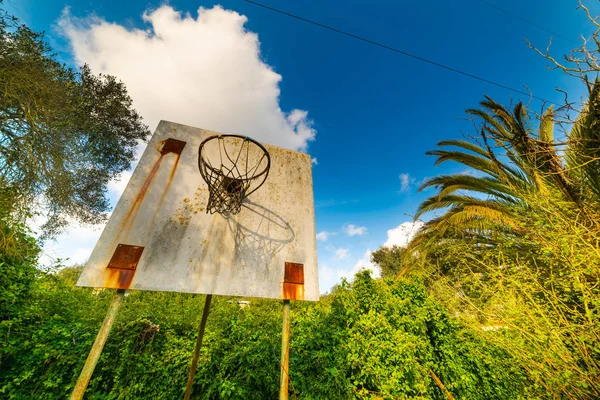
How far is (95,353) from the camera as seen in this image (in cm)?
201

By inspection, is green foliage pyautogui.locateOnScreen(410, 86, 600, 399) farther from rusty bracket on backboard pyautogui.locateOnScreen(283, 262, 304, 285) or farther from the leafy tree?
the leafy tree

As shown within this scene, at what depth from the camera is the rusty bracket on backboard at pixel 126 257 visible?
2.27 m

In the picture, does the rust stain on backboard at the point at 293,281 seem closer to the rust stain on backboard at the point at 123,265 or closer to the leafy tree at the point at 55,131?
the rust stain on backboard at the point at 123,265

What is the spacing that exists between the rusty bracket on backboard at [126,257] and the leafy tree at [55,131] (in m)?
4.08

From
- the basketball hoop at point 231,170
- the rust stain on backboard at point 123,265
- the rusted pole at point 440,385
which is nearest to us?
the rust stain on backboard at point 123,265

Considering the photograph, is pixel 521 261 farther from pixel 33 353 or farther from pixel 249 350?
pixel 33 353

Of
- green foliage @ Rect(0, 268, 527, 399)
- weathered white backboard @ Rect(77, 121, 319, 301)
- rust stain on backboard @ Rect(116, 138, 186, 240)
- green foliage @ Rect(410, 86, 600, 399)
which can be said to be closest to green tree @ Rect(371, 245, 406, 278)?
green foliage @ Rect(410, 86, 600, 399)

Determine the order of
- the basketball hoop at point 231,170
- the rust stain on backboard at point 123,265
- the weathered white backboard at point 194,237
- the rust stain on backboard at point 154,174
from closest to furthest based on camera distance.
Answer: the rust stain on backboard at point 123,265 → the weathered white backboard at point 194,237 → the rust stain on backboard at point 154,174 → the basketball hoop at point 231,170

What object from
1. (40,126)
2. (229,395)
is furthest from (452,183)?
(40,126)

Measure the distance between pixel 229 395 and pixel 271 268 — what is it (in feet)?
9.75

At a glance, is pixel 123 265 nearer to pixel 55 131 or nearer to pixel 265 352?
pixel 265 352

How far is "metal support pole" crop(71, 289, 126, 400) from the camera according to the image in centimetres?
190

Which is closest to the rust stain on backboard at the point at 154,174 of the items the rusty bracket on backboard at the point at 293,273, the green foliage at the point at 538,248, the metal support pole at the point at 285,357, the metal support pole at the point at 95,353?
the metal support pole at the point at 95,353

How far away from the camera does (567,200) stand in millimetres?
4531
